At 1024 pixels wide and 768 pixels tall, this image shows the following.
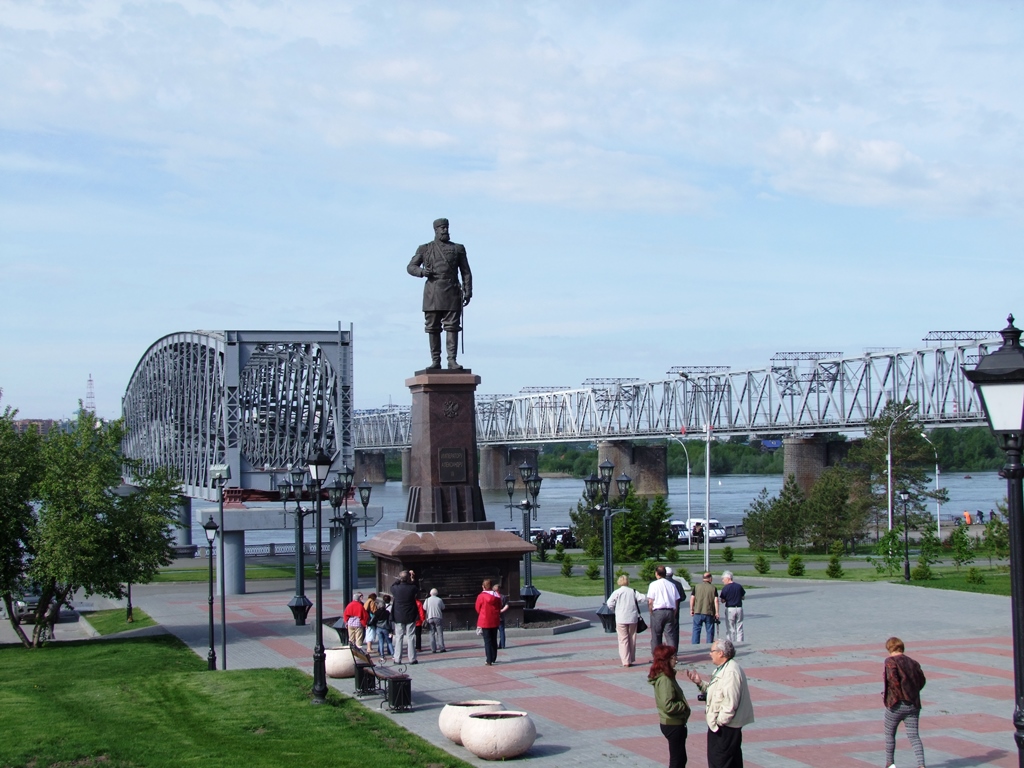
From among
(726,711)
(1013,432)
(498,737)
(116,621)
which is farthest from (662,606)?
(116,621)

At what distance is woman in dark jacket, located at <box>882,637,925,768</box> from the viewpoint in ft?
37.2

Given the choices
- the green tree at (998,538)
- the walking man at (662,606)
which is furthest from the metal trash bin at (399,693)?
the green tree at (998,538)

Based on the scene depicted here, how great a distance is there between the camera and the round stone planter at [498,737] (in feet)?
41.5

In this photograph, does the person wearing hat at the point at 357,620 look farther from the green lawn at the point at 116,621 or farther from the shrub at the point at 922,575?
the shrub at the point at 922,575

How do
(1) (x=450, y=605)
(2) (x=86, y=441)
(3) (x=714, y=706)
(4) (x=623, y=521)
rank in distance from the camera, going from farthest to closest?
1. (4) (x=623, y=521)
2. (2) (x=86, y=441)
3. (1) (x=450, y=605)
4. (3) (x=714, y=706)

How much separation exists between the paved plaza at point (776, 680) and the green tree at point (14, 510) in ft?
13.5

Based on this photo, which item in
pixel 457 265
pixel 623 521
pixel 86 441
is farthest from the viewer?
pixel 623 521

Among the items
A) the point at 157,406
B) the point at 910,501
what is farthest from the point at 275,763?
the point at 157,406

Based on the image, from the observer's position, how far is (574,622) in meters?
24.9

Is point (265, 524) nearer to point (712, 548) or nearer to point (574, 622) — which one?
point (574, 622)

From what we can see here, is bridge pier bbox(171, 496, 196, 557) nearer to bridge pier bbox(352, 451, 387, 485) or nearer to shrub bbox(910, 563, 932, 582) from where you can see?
shrub bbox(910, 563, 932, 582)

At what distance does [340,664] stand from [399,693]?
3253 mm

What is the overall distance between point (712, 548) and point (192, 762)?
5289 centimetres

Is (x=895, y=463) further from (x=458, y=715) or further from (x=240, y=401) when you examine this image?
(x=458, y=715)
